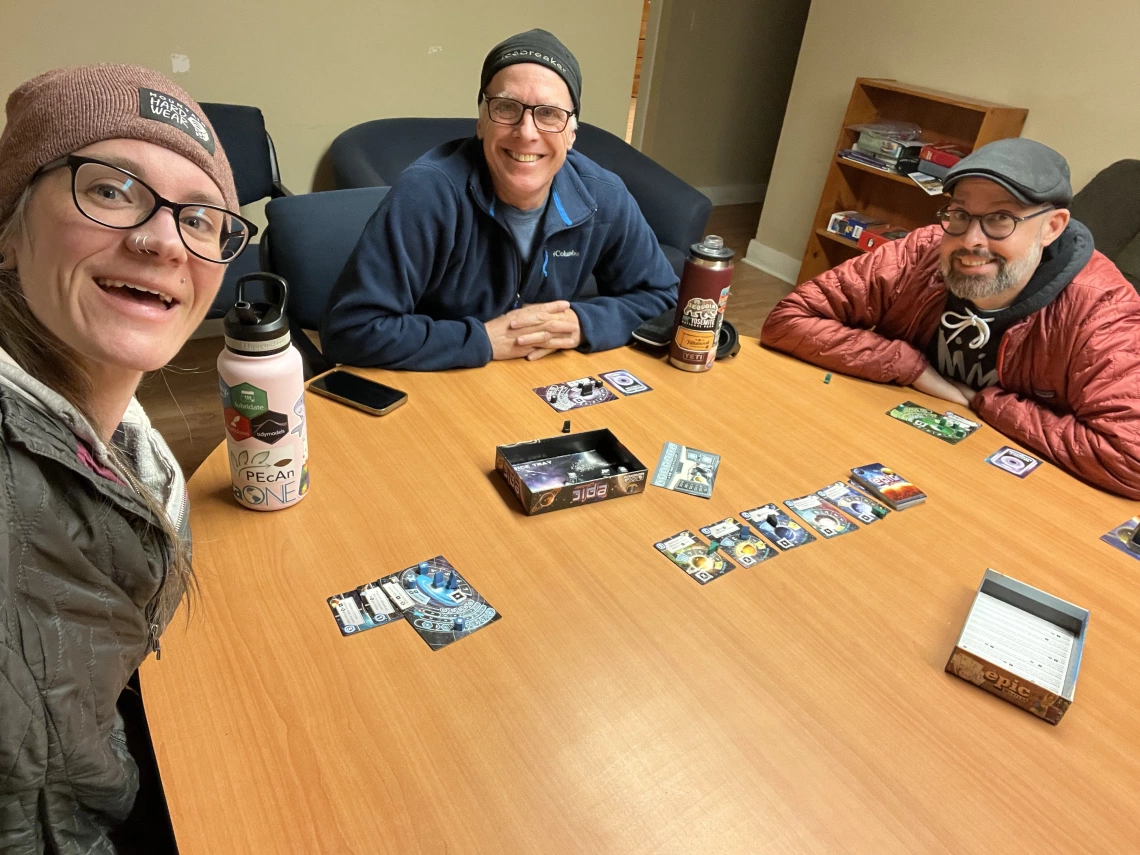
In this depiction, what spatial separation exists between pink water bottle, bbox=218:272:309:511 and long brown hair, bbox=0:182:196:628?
0.61 ft

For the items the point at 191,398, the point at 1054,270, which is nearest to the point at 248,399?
the point at 1054,270

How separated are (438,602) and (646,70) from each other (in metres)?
4.90

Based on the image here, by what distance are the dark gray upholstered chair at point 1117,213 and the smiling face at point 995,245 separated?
5.18 feet

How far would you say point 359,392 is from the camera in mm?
1357

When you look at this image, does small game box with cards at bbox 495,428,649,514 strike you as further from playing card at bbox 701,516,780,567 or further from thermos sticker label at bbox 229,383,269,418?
thermos sticker label at bbox 229,383,269,418

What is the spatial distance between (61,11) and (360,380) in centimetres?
217

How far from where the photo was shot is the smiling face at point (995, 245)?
58.7 inches

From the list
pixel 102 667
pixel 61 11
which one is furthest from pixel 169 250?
pixel 61 11

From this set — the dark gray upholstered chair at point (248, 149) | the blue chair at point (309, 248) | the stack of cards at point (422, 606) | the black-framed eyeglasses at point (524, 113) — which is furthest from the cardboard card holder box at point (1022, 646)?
the dark gray upholstered chair at point (248, 149)

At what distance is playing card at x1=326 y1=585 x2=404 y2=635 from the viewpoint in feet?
2.96

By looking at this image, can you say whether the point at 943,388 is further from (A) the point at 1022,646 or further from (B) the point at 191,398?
(B) the point at 191,398

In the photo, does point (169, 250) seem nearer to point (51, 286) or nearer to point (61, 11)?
point (51, 286)

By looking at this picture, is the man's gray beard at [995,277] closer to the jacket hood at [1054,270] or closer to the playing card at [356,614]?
the jacket hood at [1054,270]

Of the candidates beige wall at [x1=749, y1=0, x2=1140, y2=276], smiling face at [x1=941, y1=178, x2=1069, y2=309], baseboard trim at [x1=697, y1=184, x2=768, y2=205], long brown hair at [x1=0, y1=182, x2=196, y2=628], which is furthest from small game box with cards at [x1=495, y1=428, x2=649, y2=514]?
baseboard trim at [x1=697, y1=184, x2=768, y2=205]
